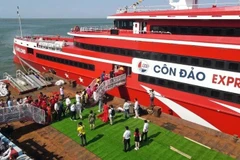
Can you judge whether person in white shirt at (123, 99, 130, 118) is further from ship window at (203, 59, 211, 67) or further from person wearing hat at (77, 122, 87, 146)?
ship window at (203, 59, 211, 67)

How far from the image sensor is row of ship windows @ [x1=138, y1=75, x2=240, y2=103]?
14484 millimetres

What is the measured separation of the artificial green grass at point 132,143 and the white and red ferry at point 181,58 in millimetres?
2579

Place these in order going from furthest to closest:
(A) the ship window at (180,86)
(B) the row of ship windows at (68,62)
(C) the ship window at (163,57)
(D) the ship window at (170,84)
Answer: (B) the row of ship windows at (68,62) → (C) the ship window at (163,57) → (D) the ship window at (170,84) → (A) the ship window at (180,86)

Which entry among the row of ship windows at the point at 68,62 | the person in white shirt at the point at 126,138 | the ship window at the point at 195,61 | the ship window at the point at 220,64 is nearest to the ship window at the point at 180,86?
the ship window at the point at 195,61

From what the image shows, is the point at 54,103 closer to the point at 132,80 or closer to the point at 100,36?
the point at 132,80

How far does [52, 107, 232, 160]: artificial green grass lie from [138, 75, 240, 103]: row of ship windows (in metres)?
3.13

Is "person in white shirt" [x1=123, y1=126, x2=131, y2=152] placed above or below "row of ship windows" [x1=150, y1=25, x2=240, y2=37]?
below

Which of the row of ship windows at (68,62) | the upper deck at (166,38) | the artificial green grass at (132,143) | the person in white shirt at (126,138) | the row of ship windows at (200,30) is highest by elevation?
the row of ship windows at (200,30)

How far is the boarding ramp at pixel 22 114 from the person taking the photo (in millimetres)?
14805

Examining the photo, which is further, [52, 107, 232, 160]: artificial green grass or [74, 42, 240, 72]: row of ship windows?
[74, 42, 240, 72]: row of ship windows

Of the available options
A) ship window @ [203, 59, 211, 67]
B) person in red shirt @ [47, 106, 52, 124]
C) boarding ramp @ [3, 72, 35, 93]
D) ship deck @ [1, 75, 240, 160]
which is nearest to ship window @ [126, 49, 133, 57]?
ship deck @ [1, 75, 240, 160]

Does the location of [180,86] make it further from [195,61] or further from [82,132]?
[82,132]

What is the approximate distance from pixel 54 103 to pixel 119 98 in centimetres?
558

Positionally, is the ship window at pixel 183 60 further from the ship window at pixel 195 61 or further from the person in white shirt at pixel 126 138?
the person in white shirt at pixel 126 138
